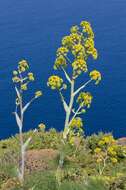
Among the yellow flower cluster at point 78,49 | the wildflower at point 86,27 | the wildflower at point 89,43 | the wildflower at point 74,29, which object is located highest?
the wildflower at point 74,29

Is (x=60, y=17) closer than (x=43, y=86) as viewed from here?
No

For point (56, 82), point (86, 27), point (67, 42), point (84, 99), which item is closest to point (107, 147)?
point (84, 99)

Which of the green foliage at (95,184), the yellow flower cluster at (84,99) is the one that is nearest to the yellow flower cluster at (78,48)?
the yellow flower cluster at (84,99)

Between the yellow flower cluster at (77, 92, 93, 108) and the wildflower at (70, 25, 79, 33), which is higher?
the wildflower at (70, 25, 79, 33)

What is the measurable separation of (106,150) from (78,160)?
5355 mm

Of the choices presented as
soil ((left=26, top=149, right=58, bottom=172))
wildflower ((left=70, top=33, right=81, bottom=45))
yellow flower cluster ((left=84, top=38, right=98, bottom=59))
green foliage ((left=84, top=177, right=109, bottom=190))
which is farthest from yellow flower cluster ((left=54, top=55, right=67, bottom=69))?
green foliage ((left=84, top=177, right=109, bottom=190))

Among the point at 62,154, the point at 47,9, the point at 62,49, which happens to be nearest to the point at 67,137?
the point at 62,154

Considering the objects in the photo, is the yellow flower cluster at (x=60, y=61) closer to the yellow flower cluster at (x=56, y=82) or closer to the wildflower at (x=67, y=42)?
the wildflower at (x=67, y=42)

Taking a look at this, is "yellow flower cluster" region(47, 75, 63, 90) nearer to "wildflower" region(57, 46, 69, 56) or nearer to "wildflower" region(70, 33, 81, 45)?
"wildflower" region(57, 46, 69, 56)

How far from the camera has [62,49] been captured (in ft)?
57.2

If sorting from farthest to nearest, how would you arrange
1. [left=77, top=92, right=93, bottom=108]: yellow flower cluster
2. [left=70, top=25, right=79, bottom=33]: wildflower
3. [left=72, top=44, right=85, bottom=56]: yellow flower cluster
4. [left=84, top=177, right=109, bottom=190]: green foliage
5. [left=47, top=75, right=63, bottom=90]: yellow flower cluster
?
[left=70, top=25, right=79, bottom=33]: wildflower < [left=77, top=92, right=93, bottom=108]: yellow flower cluster < [left=72, top=44, right=85, bottom=56]: yellow flower cluster < [left=47, top=75, right=63, bottom=90]: yellow flower cluster < [left=84, top=177, right=109, bottom=190]: green foliage

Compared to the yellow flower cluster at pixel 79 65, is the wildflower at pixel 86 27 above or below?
above

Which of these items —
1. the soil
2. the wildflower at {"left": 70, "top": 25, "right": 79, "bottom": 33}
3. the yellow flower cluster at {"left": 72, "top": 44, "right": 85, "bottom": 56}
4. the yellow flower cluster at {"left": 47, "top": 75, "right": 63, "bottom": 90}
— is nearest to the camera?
the yellow flower cluster at {"left": 47, "top": 75, "right": 63, "bottom": 90}

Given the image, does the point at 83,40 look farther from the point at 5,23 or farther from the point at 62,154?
the point at 5,23
